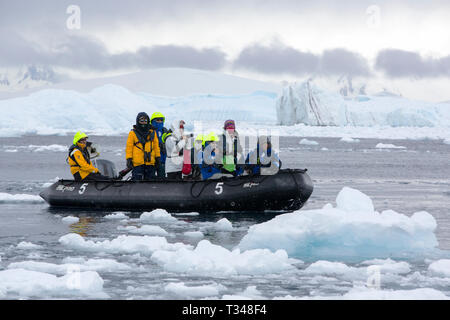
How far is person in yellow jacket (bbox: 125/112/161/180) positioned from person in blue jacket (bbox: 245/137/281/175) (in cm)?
174

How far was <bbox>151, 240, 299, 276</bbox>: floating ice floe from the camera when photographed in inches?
291

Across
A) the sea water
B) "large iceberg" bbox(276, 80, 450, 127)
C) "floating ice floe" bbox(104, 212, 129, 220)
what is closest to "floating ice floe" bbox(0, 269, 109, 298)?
the sea water

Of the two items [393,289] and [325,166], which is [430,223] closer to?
[393,289]

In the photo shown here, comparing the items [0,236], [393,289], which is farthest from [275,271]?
[0,236]

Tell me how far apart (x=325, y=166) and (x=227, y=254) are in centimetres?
2022

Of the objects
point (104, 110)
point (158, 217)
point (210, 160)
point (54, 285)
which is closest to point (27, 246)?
point (54, 285)

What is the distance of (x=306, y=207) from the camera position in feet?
44.0

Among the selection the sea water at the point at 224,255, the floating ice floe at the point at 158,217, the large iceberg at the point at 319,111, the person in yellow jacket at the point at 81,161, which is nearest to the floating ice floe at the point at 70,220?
the sea water at the point at 224,255

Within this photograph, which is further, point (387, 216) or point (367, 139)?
point (367, 139)

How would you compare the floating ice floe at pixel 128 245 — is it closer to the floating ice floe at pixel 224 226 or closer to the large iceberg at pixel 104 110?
the floating ice floe at pixel 224 226

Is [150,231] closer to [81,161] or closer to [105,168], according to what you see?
[81,161]

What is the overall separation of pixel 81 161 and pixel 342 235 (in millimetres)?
6057

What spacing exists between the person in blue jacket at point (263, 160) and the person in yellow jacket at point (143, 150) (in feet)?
5.71

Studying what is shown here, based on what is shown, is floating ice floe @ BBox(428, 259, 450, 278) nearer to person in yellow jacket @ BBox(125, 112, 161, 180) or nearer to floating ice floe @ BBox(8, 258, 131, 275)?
floating ice floe @ BBox(8, 258, 131, 275)
